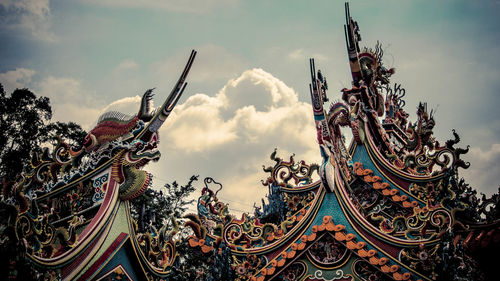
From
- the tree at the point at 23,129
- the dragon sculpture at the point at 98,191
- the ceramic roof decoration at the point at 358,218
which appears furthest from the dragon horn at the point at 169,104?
the tree at the point at 23,129

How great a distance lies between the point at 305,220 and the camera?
27.4 feet

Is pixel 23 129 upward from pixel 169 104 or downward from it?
upward

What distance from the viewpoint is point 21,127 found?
1748cm

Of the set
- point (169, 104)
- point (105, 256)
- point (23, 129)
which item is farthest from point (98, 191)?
point (23, 129)

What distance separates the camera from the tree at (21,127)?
16.6 metres

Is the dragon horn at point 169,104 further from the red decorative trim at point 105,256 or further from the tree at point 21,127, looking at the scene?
the tree at point 21,127

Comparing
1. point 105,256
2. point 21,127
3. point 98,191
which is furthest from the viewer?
point 21,127

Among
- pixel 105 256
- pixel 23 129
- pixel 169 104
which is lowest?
pixel 105 256

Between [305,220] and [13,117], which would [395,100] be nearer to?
[305,220]

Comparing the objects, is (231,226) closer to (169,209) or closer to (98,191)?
(98,191)

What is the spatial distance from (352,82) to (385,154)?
1.94m

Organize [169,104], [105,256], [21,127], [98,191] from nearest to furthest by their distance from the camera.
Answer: [105,256], [98,191], [169,104], [21,127]

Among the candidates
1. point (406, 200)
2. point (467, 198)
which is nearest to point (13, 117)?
point (406, 200)

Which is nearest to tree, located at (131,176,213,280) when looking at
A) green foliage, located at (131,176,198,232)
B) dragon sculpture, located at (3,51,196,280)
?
green foliage, located at (131,176,198,232)
